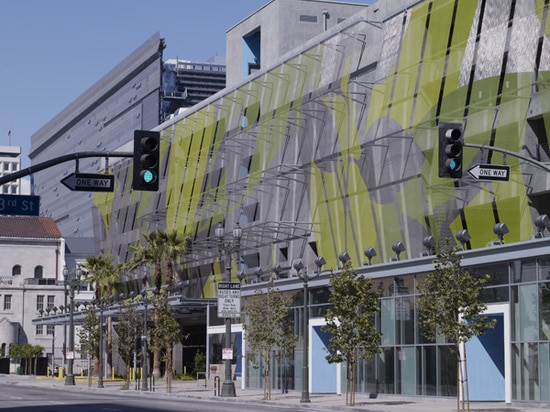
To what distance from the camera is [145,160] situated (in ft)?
74.5

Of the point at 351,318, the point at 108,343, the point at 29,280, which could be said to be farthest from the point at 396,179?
the point at 29,280

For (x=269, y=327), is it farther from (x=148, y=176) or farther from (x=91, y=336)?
(x=148, y=176)

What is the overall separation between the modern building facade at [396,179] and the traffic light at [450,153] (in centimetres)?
969

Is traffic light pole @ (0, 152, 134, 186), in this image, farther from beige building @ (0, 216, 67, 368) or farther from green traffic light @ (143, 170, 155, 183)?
beige building @ (0, 216, 67, 368)

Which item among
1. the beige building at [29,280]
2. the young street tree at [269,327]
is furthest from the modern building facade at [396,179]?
the beige building at [29,280]

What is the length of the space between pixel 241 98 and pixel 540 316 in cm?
4589

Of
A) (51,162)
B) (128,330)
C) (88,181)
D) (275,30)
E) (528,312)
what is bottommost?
(128,330)

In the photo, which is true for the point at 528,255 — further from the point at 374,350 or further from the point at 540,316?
the point at 374,350

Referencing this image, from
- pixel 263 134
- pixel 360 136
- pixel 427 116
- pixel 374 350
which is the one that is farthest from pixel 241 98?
pixel 374 350

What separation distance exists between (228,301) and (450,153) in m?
33.4

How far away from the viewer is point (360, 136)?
223 feet

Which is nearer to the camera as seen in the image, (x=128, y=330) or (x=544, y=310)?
(x=544, y=310)

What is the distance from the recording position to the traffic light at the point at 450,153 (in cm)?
2581

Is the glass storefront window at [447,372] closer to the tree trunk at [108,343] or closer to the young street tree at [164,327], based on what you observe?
the young street tree at [164,327]
